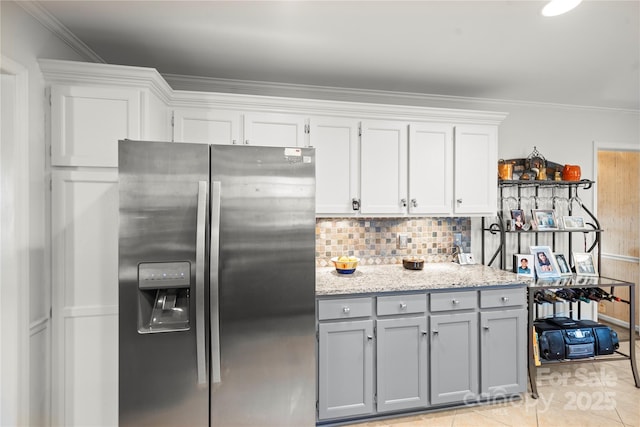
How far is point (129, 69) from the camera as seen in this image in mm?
2053

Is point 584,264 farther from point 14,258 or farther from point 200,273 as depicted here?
point 14,258

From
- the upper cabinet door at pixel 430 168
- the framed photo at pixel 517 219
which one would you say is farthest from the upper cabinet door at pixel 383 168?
the framed photo at pixel 517 219

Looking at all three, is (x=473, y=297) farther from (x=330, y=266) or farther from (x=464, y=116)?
(x=464, y=116)

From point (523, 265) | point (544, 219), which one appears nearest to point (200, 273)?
point (523, 265)

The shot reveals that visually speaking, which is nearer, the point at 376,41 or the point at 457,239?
the point at 376,41

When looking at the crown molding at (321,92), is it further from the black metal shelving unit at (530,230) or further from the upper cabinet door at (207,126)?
the black metal shelving unit at (530,230)

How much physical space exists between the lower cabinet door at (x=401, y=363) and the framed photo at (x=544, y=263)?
143 centimetres

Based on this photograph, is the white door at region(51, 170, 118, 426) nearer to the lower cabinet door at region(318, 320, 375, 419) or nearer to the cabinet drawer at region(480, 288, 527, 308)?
the lower cabinet door at region(318, 320, 375, 419)

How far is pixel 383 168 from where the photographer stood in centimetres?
281

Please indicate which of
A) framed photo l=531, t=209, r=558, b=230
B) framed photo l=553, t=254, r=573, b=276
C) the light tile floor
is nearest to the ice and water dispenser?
the light tile floor

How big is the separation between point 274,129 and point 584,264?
3.06 m

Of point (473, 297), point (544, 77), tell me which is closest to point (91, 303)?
point (473, 297)

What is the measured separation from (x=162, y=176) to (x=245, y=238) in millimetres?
524

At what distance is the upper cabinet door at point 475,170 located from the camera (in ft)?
9.66
